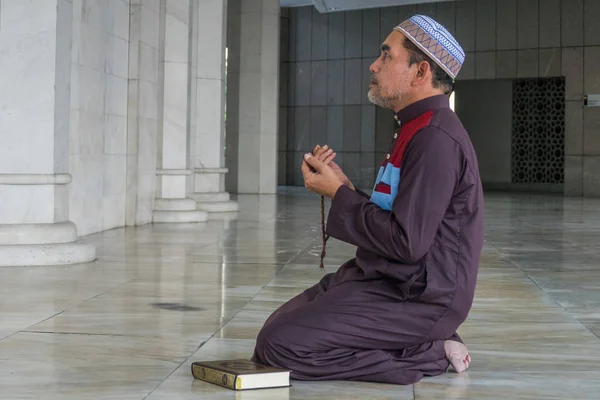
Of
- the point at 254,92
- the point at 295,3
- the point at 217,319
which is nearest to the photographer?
the point at 217,319

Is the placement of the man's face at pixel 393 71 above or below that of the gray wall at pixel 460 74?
below

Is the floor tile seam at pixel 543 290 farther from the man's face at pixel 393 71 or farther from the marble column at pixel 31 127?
the marble column at pixel 31 127

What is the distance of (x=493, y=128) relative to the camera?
113 ft

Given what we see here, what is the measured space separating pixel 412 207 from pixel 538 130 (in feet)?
97.1

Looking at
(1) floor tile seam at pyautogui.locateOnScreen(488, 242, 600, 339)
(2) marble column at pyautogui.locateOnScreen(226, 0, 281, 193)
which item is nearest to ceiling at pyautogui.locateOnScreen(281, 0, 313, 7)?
(2) marble column at pyautogui.locateOnScreen(226, 0, 281, 193)

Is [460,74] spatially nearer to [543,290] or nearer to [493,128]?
[493,128]

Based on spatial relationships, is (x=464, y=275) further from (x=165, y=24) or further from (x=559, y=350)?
(x=165, y=24)

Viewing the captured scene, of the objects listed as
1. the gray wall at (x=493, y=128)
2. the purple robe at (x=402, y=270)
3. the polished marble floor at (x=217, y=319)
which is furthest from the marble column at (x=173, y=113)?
the gray wall at (x=493, y=128)

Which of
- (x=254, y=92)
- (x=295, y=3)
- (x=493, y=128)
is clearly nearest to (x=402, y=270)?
(x=254, y=92)

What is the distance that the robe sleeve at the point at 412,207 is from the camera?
402cm

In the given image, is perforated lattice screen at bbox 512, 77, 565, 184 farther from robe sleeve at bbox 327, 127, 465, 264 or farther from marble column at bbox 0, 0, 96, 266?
robe sleeve at bbox 327, 127, 465, 264

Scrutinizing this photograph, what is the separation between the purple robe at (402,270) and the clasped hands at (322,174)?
5cm

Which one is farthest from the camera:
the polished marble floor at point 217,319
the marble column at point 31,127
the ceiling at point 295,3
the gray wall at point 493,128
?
the ceiling at point 295,3

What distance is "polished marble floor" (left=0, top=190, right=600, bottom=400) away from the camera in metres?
4.36
